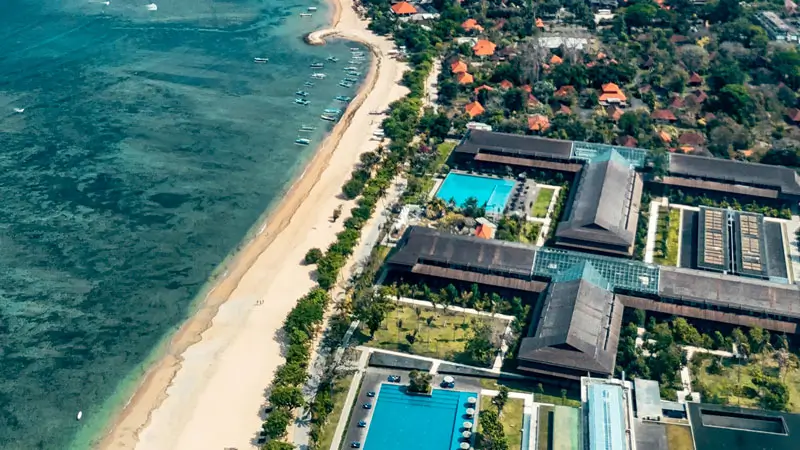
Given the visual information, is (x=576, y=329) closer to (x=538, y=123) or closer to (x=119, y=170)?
(x=538, y=123)

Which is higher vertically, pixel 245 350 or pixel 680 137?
pixel 680 137

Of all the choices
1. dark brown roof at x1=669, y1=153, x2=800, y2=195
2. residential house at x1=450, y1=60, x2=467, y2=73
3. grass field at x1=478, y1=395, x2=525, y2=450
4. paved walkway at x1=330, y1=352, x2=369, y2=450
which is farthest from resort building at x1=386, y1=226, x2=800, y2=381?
residential house at x1=450, y1=60, x2=467, y2=73

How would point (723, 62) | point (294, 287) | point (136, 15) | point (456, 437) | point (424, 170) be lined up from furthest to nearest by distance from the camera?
point (136, 15)
point (723, 62)
point (424, 170)
point (294, 287)
point (456, 437)

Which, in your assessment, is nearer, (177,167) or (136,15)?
(177,167)

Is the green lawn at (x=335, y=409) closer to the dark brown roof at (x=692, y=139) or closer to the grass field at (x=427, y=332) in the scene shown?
the grass field at (x=427, y=332)

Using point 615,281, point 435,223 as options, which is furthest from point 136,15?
point 615,281

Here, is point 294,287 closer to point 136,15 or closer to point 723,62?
point 723,62

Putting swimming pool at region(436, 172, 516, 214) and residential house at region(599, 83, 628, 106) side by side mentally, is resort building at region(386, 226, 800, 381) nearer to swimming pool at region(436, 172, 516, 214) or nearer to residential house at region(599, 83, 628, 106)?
swimming pool at region(436, 172, 516, 214)

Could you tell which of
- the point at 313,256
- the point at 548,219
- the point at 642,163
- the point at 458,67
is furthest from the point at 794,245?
the point at 458,67
